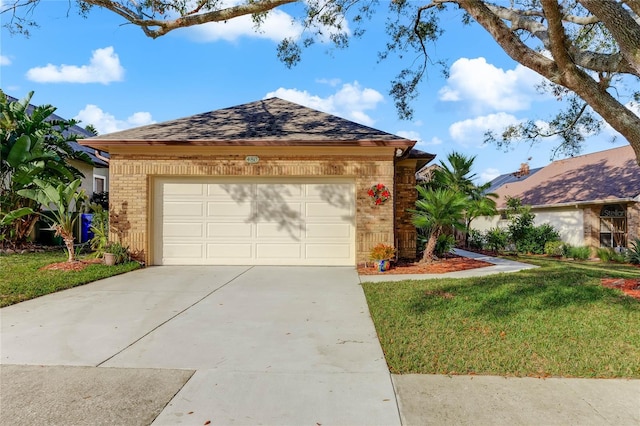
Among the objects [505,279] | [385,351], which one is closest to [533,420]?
[385,351]

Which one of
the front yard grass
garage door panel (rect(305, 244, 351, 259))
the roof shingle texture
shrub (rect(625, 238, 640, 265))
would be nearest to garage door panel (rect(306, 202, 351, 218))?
garage door panel (rect(305, 244, 351, 259))

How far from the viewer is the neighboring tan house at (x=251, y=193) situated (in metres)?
10.2

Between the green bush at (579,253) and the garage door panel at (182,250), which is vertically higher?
the garage door panel at (182,250)

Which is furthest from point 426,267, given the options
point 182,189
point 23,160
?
point 23,160

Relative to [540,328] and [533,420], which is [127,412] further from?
[540,328]

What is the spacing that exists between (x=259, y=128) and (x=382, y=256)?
4.84 meters

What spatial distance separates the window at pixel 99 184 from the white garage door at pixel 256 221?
10779 mm

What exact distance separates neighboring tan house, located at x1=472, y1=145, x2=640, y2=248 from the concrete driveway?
13.5 metres

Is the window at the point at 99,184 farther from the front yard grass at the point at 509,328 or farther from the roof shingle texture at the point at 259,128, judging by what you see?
the front yard grass at the point at 509,328

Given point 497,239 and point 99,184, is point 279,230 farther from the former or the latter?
point 99,184

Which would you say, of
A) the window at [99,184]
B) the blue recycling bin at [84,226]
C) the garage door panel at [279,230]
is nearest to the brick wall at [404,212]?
the garage door panel at [279,230]

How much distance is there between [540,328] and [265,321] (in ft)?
11.3

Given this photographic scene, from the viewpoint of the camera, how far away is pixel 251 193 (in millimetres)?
10672

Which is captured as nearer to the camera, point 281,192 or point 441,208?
point 441,208
